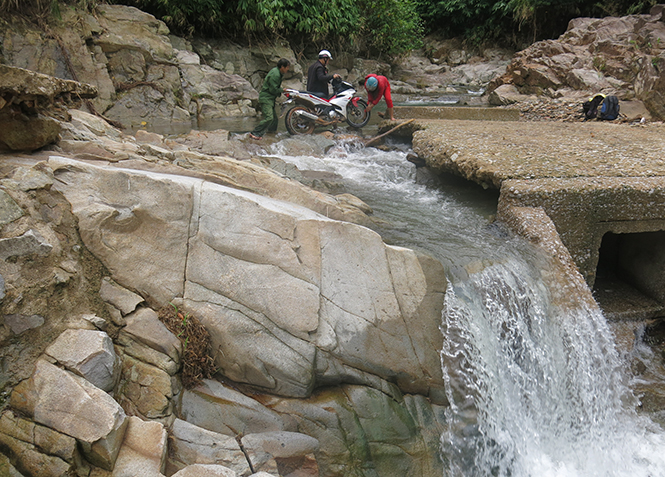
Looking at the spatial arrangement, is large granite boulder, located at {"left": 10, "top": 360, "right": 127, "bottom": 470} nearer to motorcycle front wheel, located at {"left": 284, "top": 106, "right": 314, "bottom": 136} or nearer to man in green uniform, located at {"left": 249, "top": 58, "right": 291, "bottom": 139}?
man in green uniform, located at {"left": 249, "top": 58, "right": 291, "bottom": 139}

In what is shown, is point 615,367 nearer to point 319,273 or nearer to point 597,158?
point 597,158

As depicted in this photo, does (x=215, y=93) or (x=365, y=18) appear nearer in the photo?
(x=215, y=93)

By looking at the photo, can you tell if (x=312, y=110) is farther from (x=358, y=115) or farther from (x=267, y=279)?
(x=267, y=279)

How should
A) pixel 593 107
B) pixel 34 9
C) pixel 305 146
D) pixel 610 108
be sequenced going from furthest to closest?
pixel 34 9
pixel 593 107
pixel 610 108
pixel 305 146

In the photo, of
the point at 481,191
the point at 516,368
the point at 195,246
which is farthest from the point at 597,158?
the point at 195,246

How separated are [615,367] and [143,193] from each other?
157 inches

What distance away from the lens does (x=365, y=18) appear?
62.7 ft

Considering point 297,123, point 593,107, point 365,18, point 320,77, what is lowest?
point 297,123

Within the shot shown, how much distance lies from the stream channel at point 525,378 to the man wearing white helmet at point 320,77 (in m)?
5.84

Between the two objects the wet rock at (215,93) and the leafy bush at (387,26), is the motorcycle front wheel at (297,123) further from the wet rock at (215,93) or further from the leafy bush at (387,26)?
the leafy bush at (387,26)

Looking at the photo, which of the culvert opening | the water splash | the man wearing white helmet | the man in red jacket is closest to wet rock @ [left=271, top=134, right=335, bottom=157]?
the man wearing white helmet

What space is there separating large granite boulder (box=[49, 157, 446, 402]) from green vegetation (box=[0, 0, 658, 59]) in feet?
29.5

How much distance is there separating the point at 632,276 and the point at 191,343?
4810 mm

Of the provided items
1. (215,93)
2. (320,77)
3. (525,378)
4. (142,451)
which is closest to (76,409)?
(142,451)
